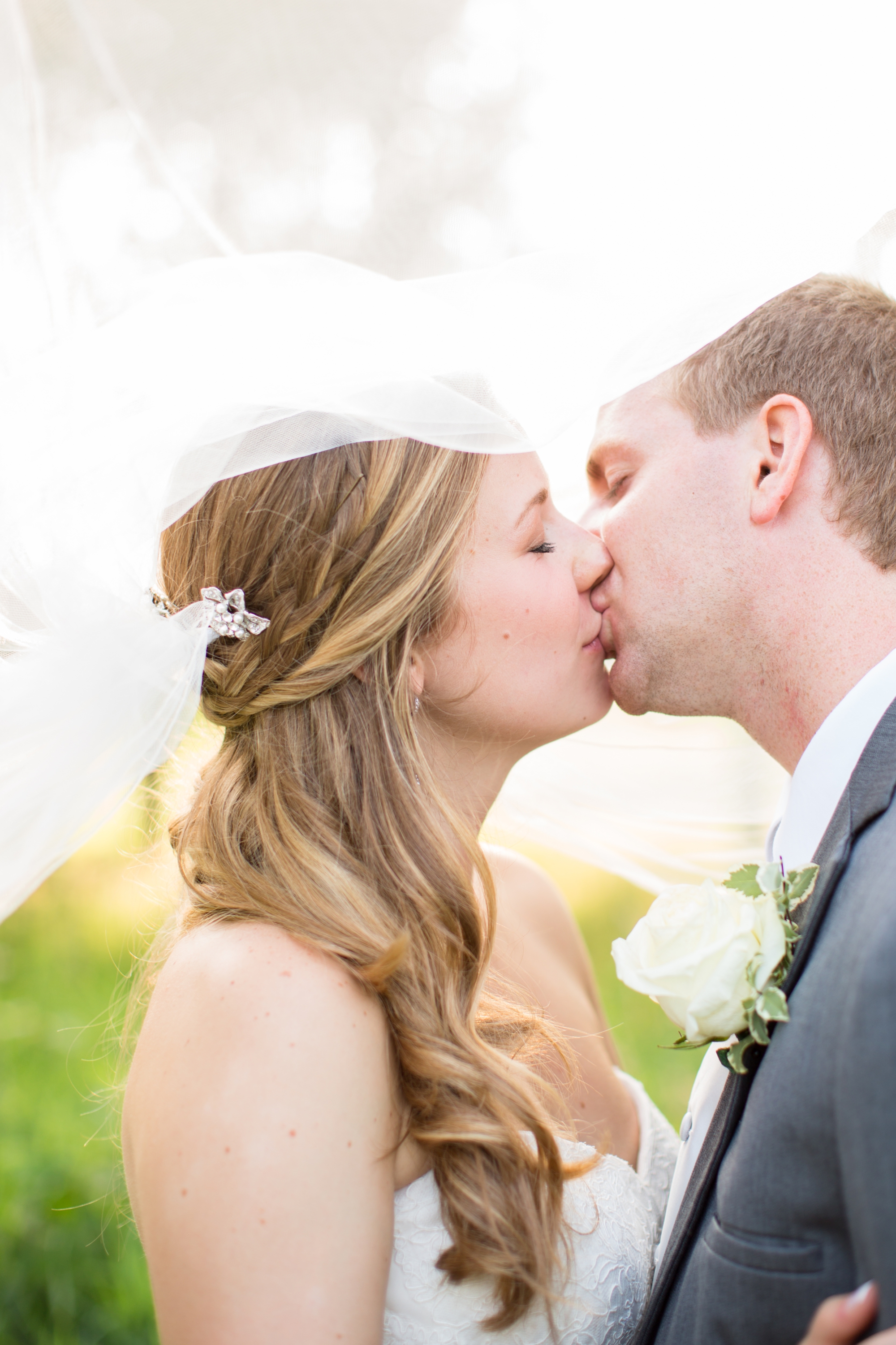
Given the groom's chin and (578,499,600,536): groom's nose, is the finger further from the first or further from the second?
(578,499,600,536): groom's nose

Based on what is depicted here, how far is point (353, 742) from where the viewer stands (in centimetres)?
246

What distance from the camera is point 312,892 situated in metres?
2.19

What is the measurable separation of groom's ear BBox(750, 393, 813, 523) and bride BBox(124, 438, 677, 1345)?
0.45 metres

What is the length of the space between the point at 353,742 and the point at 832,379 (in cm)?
162

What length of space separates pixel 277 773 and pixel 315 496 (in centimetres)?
65

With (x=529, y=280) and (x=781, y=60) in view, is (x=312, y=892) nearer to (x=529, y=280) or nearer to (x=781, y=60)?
(x=529, y=280)

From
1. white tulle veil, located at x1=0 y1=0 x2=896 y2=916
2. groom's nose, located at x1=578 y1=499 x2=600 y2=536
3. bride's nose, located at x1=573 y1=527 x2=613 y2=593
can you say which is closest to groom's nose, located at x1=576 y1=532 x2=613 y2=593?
bride's nose, located at x1=573 y1=527 x2=613 y2=593

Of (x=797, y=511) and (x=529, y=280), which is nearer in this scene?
(x=529, y=280)

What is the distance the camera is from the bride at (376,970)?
186cm

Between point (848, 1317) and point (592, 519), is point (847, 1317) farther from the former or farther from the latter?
point (592, 519)

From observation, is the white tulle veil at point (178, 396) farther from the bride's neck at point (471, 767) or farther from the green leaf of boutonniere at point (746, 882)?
the green leaf of boutonniere at point (746, 882)

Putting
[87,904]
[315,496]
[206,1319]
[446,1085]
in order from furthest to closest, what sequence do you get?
[87,904]
[315,496]
[446,1085]
[206,1319]

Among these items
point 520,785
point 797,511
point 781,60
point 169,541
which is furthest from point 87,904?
point 781,60

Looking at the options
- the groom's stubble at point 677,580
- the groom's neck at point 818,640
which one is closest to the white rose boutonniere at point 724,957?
the groom's neck at point 818,640
